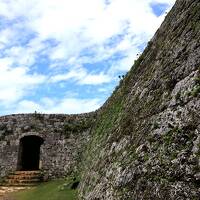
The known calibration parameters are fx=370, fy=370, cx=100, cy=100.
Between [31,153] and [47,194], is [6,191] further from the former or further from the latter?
[31,153]

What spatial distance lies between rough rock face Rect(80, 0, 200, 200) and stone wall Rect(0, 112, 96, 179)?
13.2 meters

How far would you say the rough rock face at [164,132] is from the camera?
19.9 ft

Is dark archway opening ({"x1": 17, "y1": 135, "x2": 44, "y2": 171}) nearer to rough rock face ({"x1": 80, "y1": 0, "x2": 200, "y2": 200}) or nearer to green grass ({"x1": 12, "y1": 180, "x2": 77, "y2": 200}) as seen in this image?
green grass ({"x1": 12, "y1": 180, "x2": 77, "y2": 200})

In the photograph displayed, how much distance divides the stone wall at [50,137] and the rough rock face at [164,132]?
13.2 meters

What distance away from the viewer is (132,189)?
23.0 feet

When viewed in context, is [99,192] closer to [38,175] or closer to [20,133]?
Answer: [38,175]

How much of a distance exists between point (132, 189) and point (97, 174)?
3.80 meters

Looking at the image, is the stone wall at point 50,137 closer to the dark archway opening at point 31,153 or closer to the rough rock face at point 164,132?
the dark archway opening at point 31,153

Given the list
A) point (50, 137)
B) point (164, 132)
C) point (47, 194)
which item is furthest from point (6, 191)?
point (164, 132)

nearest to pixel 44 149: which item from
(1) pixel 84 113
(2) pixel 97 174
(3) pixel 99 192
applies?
(1) pixel 84 113

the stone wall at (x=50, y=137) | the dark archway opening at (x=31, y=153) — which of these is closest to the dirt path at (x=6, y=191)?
the stone wall at (x=50, y=137)

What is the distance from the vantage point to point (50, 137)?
2448 centimetres

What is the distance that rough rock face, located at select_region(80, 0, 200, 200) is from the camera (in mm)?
6051

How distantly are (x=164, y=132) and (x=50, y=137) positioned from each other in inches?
714
